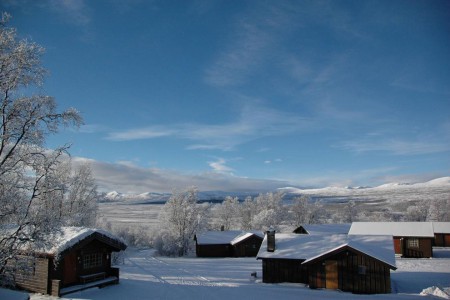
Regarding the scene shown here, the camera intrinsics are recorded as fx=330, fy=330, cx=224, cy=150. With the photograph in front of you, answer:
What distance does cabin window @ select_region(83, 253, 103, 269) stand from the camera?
23.9m

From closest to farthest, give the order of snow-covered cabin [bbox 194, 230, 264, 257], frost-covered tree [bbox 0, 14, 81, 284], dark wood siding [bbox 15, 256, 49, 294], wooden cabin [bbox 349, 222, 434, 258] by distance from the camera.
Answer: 1. frost-covered tree [bbox 0, 14, 81, 284]
2. dark wood siding [bbox 15, 256, 49, 294]
3. wooden cabin [bbox 349, 222, 434, 258]
4. snow-covered cabin [bbox 194, 230, 264, 257]

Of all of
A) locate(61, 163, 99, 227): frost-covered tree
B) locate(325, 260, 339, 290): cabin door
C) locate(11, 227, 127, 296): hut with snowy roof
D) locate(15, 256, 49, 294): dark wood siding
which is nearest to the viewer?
locate(11, 227, 127, 296): hut with snowy roof

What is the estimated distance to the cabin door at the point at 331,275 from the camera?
85.6ft

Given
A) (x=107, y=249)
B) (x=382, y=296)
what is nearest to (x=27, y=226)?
(x=107, y=249)

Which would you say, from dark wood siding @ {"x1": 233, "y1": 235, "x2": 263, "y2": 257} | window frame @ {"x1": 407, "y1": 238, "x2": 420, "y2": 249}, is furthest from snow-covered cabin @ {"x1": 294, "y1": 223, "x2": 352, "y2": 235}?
window frame @ {"x1": 407, "y1": 238, "x2": 420, "y2": 249}

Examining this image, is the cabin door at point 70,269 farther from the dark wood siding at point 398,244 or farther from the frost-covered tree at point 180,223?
the dark wood siding at point 398,244

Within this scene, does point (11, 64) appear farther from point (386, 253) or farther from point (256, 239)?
point (256, 239)

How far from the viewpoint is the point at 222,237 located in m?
59.8

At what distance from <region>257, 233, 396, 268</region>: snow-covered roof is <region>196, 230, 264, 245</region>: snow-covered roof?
26053 millimetres

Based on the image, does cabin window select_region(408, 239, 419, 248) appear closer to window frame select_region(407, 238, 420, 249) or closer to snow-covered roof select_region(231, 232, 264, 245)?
window frame select_region(407, 238, 420, 249)

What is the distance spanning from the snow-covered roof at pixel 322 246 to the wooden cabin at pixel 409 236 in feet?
67.7

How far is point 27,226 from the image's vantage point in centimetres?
1290

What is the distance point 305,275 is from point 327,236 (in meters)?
4.58

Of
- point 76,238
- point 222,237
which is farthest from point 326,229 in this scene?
point 76,238
